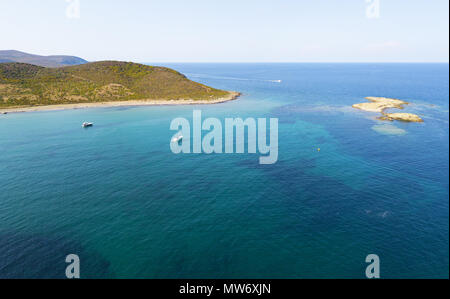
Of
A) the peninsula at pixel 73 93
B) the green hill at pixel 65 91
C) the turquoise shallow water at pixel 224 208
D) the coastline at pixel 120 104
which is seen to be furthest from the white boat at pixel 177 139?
the green hill at pixel 65 91

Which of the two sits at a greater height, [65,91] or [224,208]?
[65,91]

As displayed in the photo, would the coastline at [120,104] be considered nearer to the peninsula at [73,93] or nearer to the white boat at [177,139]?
the peninsula at [73,93]

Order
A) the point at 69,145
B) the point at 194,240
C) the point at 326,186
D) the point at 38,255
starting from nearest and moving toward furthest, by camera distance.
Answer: the point at 38,255
the point at 194,240
the point at 326,186
the point at 69,145

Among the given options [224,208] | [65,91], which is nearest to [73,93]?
[65,91]

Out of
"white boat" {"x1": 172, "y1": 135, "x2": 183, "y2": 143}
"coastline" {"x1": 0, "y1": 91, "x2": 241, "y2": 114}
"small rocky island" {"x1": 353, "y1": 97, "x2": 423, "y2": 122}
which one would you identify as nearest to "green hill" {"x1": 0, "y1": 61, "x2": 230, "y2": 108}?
"coastline" {"x1": 0, "y1": 91, "x2": 241, "y2": 114}

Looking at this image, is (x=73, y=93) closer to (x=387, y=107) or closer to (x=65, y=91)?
(x=65, y=91)

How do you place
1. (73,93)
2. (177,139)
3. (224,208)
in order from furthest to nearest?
1. (73,93)
2. (177,139)
3. (224,208)

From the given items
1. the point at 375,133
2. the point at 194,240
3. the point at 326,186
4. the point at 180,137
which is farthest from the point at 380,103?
the point at 194,240
